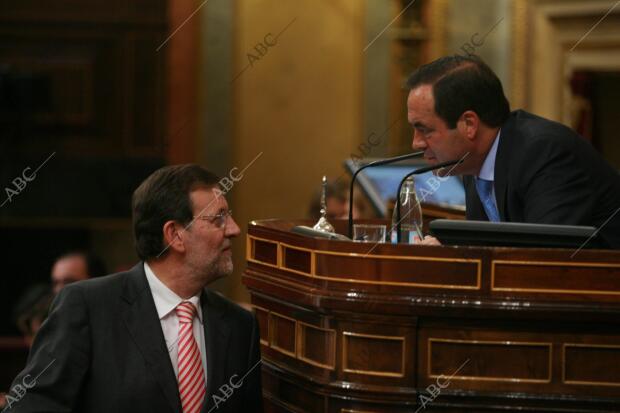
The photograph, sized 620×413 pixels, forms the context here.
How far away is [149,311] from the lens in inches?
124

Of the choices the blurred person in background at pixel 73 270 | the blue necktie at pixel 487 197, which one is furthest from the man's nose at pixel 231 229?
the blurred person in background at pixel 73 270

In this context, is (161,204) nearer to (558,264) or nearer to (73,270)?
(558,264)

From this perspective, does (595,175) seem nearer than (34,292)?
Yes

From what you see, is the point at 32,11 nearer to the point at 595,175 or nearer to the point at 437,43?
the point at 437,43

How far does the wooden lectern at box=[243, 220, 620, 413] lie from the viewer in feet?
8.85

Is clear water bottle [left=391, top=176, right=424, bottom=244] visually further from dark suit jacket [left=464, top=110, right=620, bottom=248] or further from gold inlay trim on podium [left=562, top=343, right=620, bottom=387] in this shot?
gold inlay trim on podium [left=562, top=343, right=620, bottom=387]

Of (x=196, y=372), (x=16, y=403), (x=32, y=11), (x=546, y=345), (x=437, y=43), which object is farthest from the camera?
(x=32, y=11)

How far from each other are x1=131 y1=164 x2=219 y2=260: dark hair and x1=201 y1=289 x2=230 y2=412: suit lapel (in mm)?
190

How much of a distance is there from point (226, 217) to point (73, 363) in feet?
1.78

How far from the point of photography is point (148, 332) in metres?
3.11

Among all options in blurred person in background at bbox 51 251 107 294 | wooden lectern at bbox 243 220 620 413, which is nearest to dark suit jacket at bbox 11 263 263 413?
wooden lectern at bbox 243 220 620 413

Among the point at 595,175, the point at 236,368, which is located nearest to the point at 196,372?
the point at 236,368

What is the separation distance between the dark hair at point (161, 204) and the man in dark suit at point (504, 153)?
→ 0.59 metres

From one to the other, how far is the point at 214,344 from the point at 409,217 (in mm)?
715
